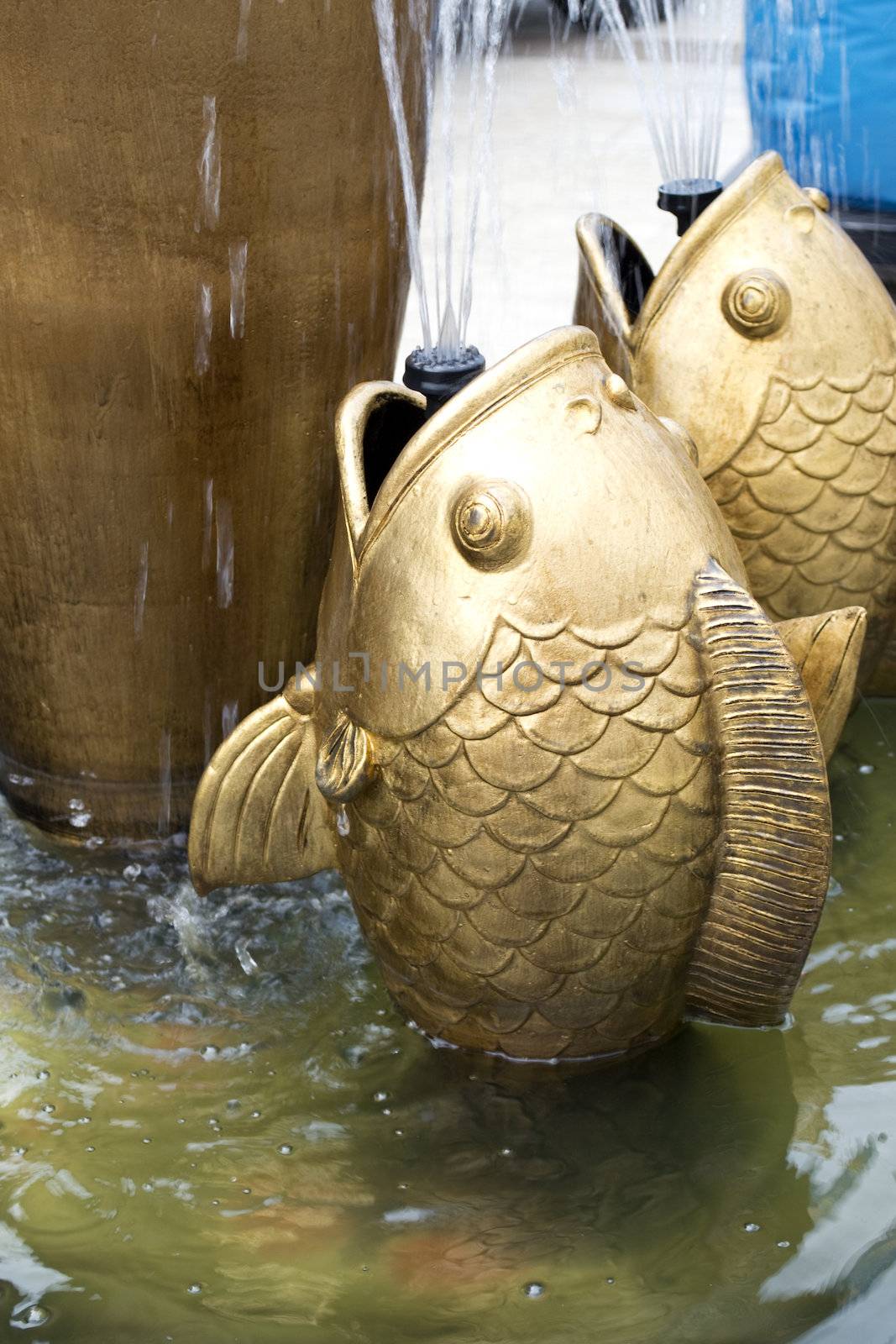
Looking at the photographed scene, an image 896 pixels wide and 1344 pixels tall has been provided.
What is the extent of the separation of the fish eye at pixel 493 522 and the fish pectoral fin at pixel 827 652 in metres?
0.39

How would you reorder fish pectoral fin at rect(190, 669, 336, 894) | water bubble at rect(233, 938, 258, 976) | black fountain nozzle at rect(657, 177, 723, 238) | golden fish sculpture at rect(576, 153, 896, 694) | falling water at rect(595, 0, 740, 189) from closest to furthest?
fish pectoral fin at rect(190, 669, 336, 894) < water bubble at rect(233, 938, 258, 976) < golden fish sculpture at rect(576, 153, 896, 694) < black fountain nozzle at rect(657, 177, 723, 238) < falling water at rect(595, 0, 740, 189)

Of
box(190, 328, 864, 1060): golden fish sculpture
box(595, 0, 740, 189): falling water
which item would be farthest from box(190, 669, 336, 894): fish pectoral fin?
box(595, 0, 740, 189): falling water

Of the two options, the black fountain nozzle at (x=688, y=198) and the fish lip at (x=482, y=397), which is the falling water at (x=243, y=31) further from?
the black fountain nozzle at (x=688, y=198)

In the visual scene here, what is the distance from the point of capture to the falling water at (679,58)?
548 cm

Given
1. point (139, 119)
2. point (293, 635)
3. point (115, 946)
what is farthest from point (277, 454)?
point (115, 946)

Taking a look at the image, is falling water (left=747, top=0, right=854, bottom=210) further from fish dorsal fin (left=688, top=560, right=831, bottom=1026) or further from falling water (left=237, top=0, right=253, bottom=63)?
fish dorsal fin (left=688, top=560, right=831, bottom=1026)

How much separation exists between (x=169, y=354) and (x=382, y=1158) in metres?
0.96

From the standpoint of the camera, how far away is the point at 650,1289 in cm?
149

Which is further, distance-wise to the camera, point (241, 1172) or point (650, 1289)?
point (241, 1172)

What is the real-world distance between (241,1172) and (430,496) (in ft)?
2.40

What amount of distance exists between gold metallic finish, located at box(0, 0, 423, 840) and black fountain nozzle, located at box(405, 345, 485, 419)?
21 cm

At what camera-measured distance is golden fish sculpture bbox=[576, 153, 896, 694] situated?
2062mm

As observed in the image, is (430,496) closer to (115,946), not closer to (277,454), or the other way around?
(277,454)

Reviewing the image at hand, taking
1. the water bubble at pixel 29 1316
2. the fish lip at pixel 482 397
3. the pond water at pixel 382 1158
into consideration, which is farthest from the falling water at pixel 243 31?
the water bubble at pixel 29 1316
